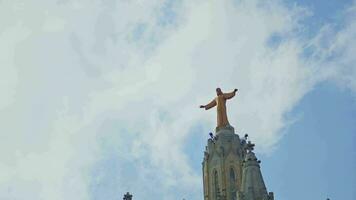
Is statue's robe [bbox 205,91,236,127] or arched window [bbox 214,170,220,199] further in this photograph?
statue's robe [bbox 205,91,236,127]

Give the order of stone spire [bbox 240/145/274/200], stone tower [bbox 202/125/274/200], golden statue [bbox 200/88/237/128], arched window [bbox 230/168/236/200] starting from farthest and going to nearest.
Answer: golden statue [bbox 200/88/237/128] → stone tower [bbox 202/125/274/200] → arched window [bbox 230/168/236/200] → stone spire [bbox 240/145/274/200]

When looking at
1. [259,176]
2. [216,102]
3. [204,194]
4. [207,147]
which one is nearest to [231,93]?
[216,102]

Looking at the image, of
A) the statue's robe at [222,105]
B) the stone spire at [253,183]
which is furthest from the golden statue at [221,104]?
the stone spire at [253,183]

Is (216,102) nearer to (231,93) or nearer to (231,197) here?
(231,93)

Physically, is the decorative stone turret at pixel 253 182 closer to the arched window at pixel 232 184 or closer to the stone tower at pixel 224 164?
the stone tower at pixel 224 164

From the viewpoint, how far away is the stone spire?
1870 inches

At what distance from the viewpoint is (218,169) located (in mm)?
59031

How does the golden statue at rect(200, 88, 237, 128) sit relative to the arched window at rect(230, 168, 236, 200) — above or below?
above

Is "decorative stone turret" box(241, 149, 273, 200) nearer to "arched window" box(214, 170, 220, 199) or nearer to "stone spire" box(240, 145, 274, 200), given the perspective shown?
"stone spire" box(240, 145, 274, 200)

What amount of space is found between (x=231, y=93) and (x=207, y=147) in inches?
236

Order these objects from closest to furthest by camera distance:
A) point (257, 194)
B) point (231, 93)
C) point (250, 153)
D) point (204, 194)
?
point (257, 194), point (250, 153), point (204, 194), point (231, 93)

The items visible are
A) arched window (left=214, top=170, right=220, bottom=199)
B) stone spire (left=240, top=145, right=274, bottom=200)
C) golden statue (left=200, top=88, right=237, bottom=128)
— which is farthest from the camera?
golden statue (left=200, top=88, right=237, bottom=128)

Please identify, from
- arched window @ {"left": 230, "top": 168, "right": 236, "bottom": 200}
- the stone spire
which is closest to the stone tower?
arched window @ {"left": 230, "top": 168, "right": 236, "bottom": 200}

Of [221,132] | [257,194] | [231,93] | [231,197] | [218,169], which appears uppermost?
[231,93]
